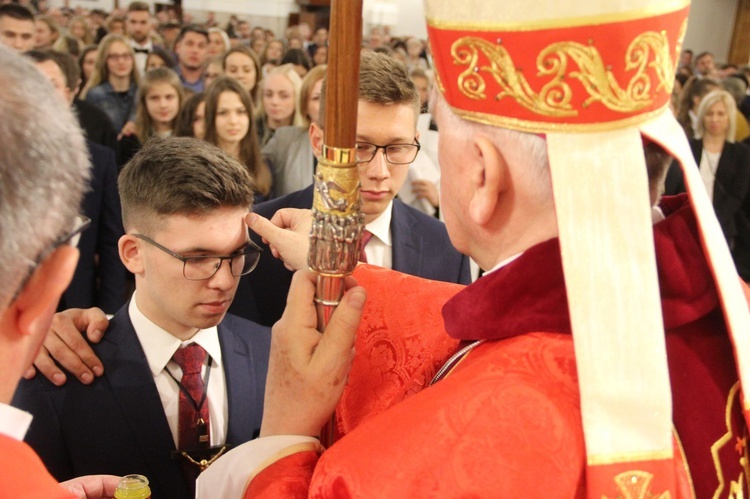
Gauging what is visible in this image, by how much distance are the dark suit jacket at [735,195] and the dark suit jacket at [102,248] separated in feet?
13.7

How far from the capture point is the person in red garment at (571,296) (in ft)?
3.81

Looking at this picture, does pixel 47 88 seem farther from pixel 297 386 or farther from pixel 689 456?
pixel 689 456

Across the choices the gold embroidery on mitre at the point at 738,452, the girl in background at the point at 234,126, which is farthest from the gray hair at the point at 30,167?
the girl in background at the point at 234,126

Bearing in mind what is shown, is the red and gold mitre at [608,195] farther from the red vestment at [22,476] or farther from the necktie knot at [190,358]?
the necktie knot at [190,358]

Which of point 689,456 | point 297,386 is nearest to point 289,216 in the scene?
point 297,386

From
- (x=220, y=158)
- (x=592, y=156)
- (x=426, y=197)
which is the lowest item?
(x=426, y=197)

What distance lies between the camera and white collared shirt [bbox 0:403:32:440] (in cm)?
106

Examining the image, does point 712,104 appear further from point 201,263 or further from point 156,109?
point 201,263

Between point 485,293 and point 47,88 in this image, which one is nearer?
point 47,88

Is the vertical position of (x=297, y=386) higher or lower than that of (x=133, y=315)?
higher

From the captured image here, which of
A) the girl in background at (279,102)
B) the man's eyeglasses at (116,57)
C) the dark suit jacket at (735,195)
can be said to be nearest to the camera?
the girl in background at (279,102)

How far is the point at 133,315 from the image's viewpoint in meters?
2.22

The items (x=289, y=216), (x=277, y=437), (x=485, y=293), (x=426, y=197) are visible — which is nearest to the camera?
(x=485, y=293)

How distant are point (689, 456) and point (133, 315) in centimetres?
147
